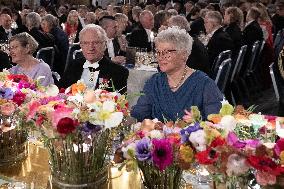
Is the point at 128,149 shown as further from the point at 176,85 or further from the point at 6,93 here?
the point at 176,85

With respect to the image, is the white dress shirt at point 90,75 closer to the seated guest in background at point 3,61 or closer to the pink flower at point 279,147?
the seated guest in background at point 3,61

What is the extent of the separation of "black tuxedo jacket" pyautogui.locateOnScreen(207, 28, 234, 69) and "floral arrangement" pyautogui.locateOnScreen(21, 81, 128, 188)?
3.96 m

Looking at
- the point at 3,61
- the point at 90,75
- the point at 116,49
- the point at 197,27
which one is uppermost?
the point at 90,75

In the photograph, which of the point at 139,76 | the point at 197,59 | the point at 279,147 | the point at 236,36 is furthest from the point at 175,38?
the point at 236,36

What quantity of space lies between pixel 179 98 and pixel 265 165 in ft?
5.10

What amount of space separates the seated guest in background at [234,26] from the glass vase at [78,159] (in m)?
4.67

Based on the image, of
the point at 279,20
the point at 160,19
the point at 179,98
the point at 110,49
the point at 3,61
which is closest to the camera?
the point at 179,98

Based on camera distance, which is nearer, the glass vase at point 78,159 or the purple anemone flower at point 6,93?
the glass vase at point 78,159

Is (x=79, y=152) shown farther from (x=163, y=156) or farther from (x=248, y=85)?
(x=248, y=85)

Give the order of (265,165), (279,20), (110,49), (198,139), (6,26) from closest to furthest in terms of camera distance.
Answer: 1. (265,165)
2. (198,139)
3. (110,49)
4. (6,26)
5. (279,20)

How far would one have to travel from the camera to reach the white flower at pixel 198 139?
160 centimetres

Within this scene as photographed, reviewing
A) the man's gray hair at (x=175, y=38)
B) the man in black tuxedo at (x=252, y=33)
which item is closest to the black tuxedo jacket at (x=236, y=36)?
the man in black tuxedo at (x=252, y=33)

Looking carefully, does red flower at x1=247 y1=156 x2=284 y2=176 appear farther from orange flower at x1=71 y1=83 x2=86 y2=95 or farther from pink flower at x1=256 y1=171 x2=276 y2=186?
orange flower at x1=71 y1=83 x2=86 y2=95

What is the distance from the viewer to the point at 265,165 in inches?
57.8
